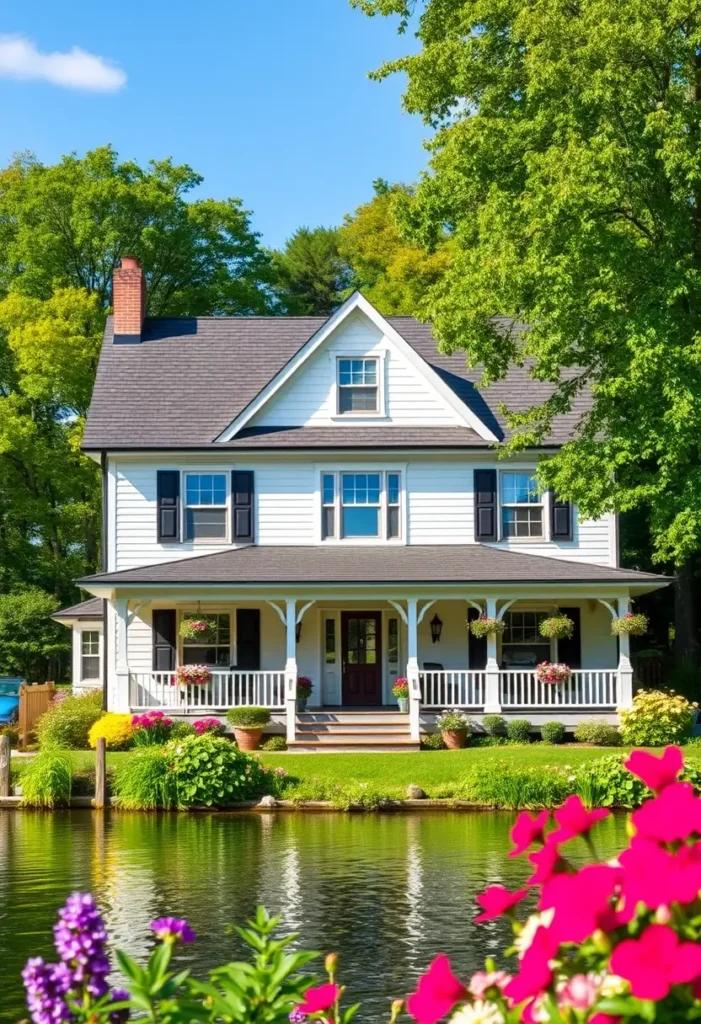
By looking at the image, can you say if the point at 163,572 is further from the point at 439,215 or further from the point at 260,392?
the point at 439,215

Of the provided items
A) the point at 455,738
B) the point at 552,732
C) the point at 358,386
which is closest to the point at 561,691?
the point at 552,732

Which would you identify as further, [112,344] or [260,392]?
[112,344]

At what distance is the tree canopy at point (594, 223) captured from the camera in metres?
24.0

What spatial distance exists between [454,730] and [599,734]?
115 inches

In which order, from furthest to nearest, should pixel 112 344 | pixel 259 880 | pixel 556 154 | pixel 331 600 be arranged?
1. pixel 112 344
2. pixel 331 600
3. pixel 556 154
4. pixel 259 880

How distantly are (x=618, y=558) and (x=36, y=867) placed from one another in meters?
18.3

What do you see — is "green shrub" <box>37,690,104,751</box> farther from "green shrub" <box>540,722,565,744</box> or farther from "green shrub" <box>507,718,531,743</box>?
"green shrub" <box>540,722,565,744</box>

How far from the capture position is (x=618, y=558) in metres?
32.8

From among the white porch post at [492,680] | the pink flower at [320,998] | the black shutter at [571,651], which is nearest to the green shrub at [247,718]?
the white porch post at [492,680]

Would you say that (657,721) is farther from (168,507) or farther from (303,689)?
(168,507)

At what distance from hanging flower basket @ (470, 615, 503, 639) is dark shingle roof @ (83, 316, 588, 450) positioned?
4.18 meters

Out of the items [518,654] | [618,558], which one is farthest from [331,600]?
[618,558]

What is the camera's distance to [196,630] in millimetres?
30766

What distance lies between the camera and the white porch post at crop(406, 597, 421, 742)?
96.4 feet
